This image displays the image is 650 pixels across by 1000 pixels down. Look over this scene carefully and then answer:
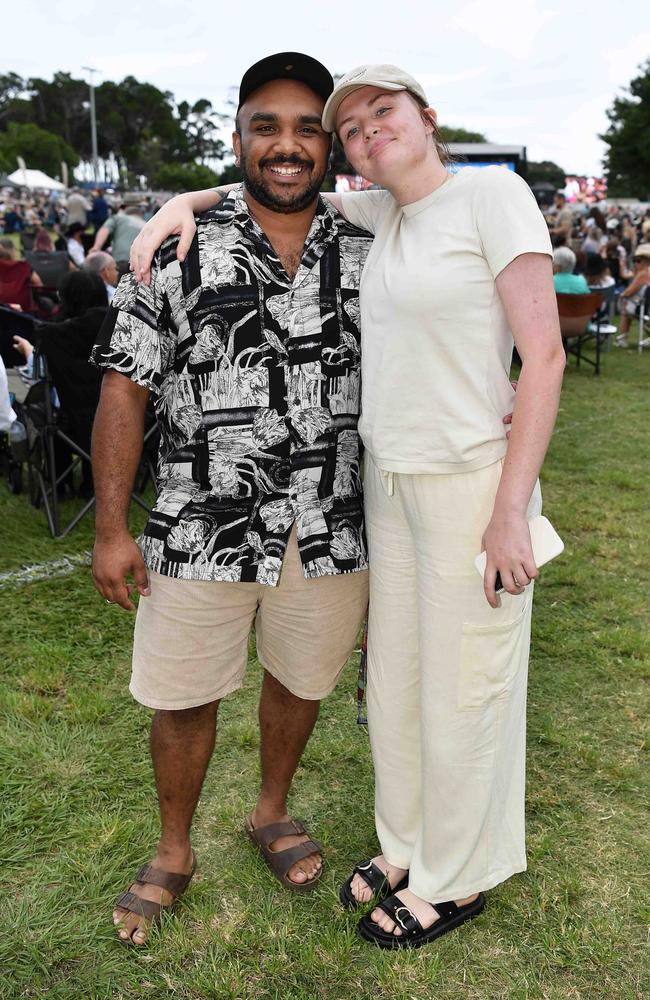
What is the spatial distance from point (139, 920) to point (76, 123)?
117 meters

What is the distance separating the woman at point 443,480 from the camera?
1.91 m

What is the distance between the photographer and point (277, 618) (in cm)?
230

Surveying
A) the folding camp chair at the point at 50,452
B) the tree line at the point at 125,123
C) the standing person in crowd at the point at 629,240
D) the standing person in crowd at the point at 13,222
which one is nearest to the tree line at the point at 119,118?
the tree line at the point at 125,123

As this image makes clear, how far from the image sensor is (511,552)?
6.33 feet

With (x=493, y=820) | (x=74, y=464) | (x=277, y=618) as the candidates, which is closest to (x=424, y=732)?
(x=493, y=820)

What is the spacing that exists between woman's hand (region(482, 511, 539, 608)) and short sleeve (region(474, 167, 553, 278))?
0.52 meters

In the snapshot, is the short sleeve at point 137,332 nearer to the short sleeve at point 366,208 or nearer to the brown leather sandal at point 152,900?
the short sleeve at point 366,208

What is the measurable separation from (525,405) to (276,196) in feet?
2.54

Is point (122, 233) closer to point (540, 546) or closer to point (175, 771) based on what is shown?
point (175, 771)

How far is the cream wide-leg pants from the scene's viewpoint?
2078 millimetres

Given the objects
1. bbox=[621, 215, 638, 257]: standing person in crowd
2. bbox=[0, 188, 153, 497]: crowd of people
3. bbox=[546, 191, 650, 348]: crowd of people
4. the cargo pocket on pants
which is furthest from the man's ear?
bbox=[621, 215, 638, 257]: standing person in crowd

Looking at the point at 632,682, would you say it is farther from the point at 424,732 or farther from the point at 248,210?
the point at 248,210

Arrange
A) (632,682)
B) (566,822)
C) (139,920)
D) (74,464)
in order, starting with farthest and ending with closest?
(74,464) < (632,682) < (566,822) < (139,920)

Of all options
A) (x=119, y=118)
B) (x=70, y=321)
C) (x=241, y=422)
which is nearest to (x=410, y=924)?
(x=241, y=422)
